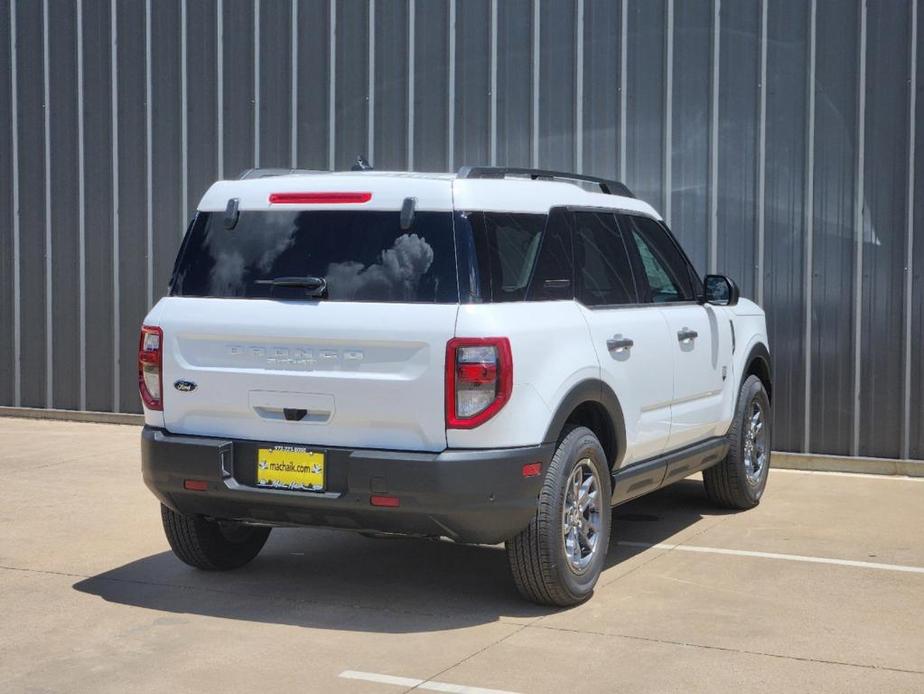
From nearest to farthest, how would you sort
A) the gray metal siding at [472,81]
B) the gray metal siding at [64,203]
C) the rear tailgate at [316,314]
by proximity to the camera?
the rear tailgate at [316,314]
the gray metal siding at [472,81]
the gray metal siding at [64,203]

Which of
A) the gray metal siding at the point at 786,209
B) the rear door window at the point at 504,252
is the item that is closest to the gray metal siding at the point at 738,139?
the gray metal siding at the point at 786,209

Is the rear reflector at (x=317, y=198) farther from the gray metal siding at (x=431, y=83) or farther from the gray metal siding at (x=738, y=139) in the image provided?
the gray metal siding at (x=431, y=83)

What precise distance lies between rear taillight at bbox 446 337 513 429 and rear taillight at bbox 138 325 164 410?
4.87 ft

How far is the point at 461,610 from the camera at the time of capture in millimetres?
6305

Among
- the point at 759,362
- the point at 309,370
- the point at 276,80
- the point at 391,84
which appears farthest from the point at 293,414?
the point at 276,80

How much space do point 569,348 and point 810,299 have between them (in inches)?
183

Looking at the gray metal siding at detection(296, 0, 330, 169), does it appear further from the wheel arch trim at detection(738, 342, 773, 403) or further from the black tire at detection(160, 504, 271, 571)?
the black tire at detection(160, 504, 271, 571)

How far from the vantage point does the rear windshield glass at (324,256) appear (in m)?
5.99

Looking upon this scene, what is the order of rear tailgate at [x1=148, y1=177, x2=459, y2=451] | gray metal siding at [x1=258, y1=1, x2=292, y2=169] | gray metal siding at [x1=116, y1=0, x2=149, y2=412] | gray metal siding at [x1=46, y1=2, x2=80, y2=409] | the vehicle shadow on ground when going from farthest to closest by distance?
gray metal siding at [x1=46, y1=2, x2=80, y2=409]
gray metal siding at [x1=116, y1=0, x2=149, y2=412]
gray metal siding at [x1=258, y1=1, x2=292, y2=169]
the vehicle shadow on ground
rear tailgate at [x1=148, y1=177, x2=459, y2=451]

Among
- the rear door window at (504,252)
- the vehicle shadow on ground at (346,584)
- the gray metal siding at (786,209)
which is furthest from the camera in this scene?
the gray metal siding at (786,209)

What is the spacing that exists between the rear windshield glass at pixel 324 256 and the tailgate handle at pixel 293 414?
51 centimetres

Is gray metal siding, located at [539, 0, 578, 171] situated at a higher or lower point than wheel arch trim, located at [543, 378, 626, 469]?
higher

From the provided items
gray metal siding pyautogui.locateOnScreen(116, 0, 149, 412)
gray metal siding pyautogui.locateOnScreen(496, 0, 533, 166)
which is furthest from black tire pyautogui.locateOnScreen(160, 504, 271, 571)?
gray metal siding pyautogui.locateOnScreen(116, 0, 149, 412)

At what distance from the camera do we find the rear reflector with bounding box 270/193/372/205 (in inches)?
Result: 245
